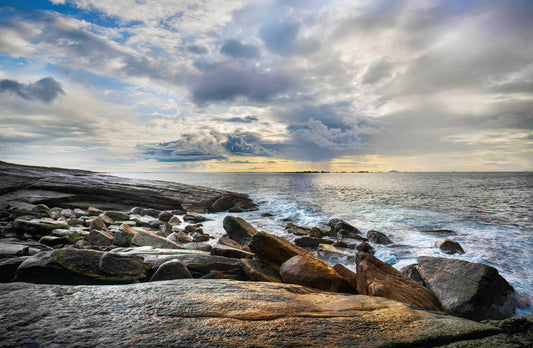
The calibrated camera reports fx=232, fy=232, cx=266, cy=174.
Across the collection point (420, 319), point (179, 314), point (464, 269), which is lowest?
point (464, 269)

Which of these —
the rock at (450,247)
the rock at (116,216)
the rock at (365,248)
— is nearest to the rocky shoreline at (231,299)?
the rock at (365,248)

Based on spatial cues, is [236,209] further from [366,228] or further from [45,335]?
[45,335]

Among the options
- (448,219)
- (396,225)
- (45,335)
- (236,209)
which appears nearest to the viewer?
(45,335)

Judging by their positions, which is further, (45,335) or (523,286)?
(523,286)

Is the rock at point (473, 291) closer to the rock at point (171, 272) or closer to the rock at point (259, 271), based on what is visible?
the rock at point (259, 271)

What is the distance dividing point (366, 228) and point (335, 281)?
1433 cm

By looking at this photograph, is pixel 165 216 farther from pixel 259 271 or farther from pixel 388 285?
pixel 388 285

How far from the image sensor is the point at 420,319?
122 inches

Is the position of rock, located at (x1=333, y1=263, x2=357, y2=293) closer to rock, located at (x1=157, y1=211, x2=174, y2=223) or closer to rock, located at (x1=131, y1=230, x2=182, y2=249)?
rock, located at (x1=131, y1=230, x2=182, y2=249)

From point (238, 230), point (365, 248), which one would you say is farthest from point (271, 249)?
point (365, 248)

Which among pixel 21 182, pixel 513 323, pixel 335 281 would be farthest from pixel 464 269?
pixel 21 182

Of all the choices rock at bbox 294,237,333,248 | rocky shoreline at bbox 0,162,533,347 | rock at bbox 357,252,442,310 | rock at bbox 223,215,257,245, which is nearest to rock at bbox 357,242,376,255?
rock at bbox 294,237,333,248

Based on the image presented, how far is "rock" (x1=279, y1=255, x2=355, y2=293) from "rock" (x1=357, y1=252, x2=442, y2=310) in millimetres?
567

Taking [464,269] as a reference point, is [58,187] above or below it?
above
